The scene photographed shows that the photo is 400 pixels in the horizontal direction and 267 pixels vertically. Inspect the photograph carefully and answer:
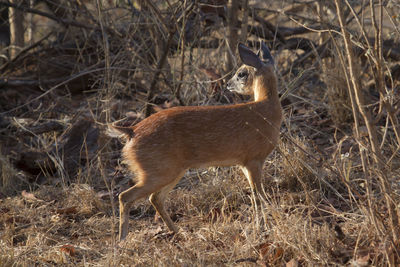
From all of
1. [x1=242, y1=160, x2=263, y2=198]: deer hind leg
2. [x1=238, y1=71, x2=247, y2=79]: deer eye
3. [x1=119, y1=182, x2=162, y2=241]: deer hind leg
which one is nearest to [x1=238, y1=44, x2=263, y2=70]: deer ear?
[x1=238, y1=71, x2=247, y2=79]: deer eye

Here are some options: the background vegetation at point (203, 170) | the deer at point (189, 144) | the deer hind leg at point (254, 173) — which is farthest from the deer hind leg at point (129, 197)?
the deer hind leg at point (254, 173)

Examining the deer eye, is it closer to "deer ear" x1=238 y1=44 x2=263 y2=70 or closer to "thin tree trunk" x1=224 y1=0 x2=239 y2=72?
"deer ear" x1=238 y1=44 x2=263 y2=70

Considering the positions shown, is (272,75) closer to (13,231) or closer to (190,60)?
(190,60)

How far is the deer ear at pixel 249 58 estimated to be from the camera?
18.2 ft

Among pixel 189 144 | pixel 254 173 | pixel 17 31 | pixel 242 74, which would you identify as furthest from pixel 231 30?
pixel 17 31

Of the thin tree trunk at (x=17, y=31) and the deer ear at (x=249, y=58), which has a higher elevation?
the deer ear at (x=249, y=58)

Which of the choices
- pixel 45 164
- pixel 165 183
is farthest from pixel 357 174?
pixel 45 164

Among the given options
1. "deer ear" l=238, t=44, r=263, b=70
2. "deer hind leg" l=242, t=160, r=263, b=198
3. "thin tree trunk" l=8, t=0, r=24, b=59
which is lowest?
"deer hind leg" l=242, t=160, r=263, b=198

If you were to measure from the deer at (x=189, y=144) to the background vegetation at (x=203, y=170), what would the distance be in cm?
31

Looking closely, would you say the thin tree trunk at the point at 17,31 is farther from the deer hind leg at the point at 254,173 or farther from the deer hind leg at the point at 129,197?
the deer hind leg at the point at 254,173

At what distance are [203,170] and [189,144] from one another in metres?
1.51

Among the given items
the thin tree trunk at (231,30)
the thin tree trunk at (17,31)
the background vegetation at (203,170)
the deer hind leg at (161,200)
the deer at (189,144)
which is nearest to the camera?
the background vegetation at (203,170)

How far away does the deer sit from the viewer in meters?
4.91

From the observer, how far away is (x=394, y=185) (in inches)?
183
